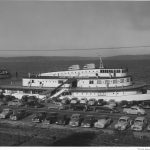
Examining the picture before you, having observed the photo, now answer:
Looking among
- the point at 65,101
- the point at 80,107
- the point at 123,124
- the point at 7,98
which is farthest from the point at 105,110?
the point at 7,98

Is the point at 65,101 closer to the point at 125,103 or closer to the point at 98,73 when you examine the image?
the point at 98,73

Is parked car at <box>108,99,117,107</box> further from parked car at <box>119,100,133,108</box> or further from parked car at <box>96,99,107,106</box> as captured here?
parked car at <box>119,100,133,108</box>

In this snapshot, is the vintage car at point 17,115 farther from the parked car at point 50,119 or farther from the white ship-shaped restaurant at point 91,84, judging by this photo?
the white ship-shaped restaurant at point 91,84

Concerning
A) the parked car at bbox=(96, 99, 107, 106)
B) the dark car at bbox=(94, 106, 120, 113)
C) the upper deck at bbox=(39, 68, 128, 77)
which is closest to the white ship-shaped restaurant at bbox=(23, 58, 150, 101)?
the upper deck at bbox=(39, 68, 128, 77)

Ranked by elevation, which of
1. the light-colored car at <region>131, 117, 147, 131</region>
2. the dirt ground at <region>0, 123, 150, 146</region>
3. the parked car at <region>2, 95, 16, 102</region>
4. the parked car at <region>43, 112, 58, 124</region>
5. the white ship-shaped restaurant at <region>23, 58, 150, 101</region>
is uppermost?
the white ship-shaped restaurant at <region>23, 58, 150, 101</region>

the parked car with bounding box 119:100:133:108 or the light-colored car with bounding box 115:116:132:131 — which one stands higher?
the parked car with bounding box 119:100:133:108

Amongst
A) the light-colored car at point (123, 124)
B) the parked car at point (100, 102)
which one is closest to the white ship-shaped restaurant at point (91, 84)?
the parked car at point (100, 102)

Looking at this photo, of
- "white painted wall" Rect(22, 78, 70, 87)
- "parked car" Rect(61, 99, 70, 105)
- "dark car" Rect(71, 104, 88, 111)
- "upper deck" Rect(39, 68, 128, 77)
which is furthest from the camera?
"white painted wall" Rect(22, 78, 70, 87)

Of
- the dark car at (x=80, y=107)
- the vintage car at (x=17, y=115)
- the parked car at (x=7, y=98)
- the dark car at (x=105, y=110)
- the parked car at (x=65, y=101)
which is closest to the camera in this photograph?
the vintage car at (x=17, y=115)
